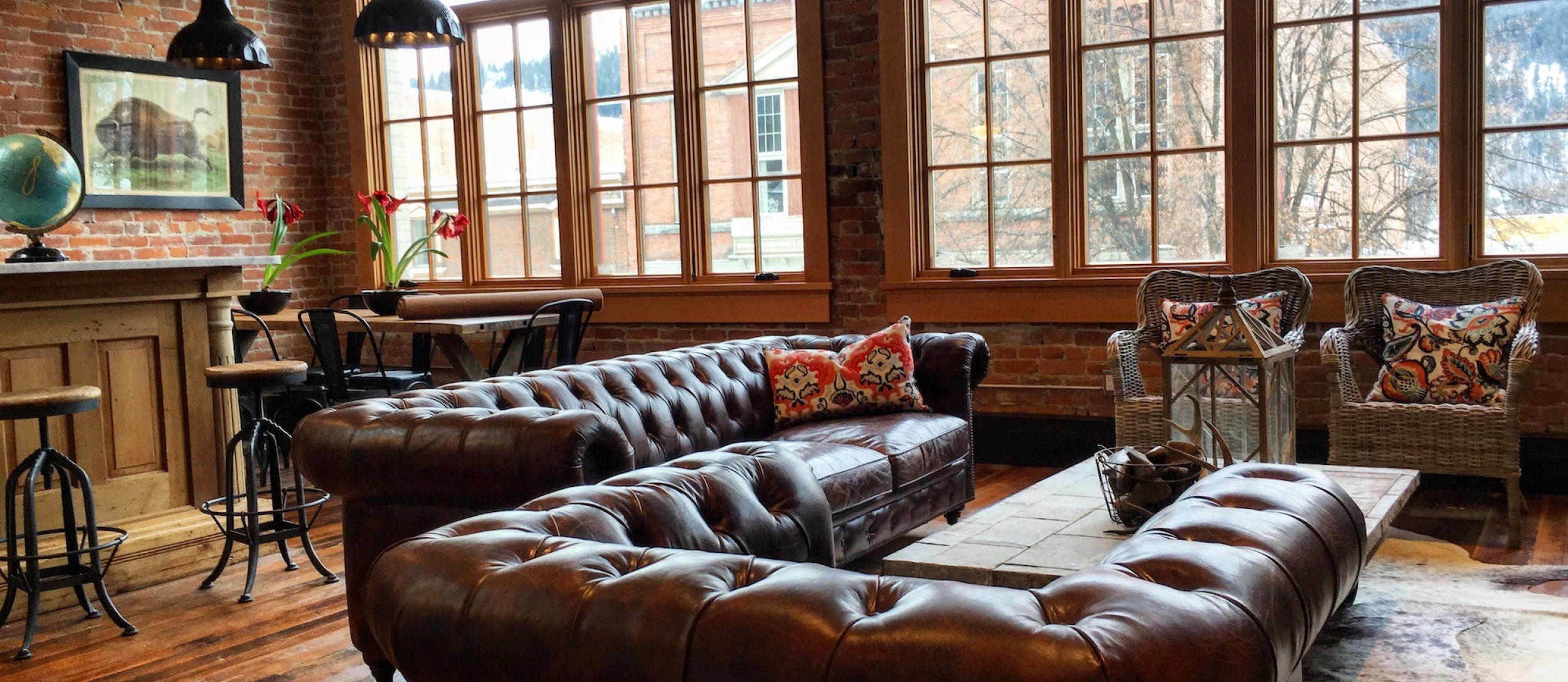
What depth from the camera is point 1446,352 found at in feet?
14.8

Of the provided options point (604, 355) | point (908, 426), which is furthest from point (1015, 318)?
point (604, 355)

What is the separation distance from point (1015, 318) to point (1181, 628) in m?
4.52

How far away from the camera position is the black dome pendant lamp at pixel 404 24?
472 cm

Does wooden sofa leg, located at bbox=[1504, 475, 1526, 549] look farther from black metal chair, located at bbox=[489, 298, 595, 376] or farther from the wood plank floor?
black metal chair, located at bbox=[489, 298, 595, 376]

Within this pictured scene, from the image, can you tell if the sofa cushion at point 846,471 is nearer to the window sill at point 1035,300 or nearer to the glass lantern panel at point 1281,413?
the glass lantern panel at point 1281,413

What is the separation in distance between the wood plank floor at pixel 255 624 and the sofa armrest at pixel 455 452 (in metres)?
0.49

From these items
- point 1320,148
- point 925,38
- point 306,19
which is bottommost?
point 1320,148

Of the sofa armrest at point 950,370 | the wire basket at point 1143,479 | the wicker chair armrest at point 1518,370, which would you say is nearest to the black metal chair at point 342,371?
the sofa armrest at point 950,370

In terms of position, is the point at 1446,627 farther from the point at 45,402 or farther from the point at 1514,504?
the point at 45,402

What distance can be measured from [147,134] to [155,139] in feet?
0.17

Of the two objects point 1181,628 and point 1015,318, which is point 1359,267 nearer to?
point 1015,318

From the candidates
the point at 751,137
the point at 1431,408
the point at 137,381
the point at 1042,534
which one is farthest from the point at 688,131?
the point at 1042,534

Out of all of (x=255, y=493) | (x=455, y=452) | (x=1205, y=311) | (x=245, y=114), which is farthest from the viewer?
(x=245, y=114)

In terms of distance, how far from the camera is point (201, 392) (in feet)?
14.1
